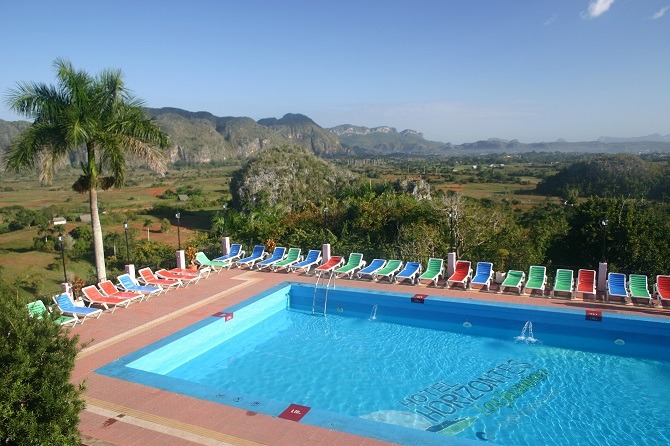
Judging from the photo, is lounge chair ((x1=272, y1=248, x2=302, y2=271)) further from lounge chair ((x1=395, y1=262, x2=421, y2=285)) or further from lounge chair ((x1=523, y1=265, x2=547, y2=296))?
lounge chair ((x1=523, y1=265, x2=547, y2=296))

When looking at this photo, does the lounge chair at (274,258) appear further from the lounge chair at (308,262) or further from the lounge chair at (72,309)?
the lounge chair at (72,309)

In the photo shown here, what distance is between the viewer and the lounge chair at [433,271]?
40.8 ft

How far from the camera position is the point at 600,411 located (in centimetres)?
711

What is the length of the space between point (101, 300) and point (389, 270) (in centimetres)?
719

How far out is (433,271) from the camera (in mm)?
12703

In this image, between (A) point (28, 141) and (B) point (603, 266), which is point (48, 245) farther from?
(B) point (603, 266)

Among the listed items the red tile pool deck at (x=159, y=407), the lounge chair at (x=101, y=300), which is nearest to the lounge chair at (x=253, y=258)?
the red tile pool deck at (x=159, y=407)

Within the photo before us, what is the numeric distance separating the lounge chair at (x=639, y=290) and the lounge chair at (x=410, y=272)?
16.3 ft

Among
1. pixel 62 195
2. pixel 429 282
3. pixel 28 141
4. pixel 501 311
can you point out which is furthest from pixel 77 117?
pixel 62 195

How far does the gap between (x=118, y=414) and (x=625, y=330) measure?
941 cm

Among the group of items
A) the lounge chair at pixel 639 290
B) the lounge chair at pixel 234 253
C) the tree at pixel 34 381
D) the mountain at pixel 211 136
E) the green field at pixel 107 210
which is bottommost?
the green field at pixel 107 210

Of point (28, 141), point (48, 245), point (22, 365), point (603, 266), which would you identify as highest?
point (28, 141)

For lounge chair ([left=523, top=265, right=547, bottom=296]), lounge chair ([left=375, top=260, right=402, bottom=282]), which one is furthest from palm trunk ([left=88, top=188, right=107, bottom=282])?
lounge chair ([left=523, top=265, right=547, bottom=296])

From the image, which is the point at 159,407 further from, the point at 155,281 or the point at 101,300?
the point at 155,281
